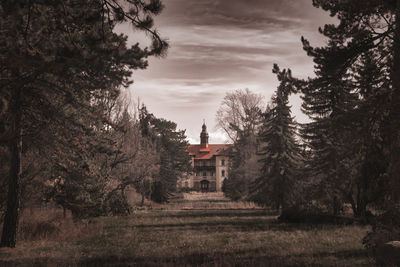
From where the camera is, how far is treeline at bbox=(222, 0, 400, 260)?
31.5 ft

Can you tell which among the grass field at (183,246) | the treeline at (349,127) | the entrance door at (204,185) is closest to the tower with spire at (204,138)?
the entrance door at (204,185)

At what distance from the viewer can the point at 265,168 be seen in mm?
29578

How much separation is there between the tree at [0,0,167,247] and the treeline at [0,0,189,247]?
21 mm

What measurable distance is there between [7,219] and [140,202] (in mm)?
29192

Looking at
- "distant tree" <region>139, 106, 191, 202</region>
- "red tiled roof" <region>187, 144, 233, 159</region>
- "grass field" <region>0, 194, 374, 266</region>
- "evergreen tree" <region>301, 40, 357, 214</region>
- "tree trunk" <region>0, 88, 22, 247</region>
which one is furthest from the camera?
"red tiled roof" <region>187, 144, 233, 159</region>

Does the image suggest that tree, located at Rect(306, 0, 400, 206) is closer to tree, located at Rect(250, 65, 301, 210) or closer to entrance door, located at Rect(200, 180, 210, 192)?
tree, located at Rect(250, 65, 301, 210)

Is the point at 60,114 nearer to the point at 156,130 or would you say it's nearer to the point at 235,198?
the point at 235,198

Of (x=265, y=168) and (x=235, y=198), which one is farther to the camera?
(x=235, y=198)

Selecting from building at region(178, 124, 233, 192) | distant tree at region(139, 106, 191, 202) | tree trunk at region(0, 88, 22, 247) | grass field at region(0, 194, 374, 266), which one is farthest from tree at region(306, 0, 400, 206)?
building at region(178, 124, 233, 192)

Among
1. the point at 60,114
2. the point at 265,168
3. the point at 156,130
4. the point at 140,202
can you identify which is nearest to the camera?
the point at 60,114

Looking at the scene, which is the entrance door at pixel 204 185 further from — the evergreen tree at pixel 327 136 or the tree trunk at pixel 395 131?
the tree trunk at pixel 395 131

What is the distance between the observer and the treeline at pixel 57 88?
710cm

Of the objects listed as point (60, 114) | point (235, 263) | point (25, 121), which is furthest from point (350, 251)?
point (25, 121)

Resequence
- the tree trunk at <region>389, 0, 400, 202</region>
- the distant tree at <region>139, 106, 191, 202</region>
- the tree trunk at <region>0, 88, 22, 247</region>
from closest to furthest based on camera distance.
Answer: the tree trunk at <region>389, 0, 400, 202</region>, the tree trunk at <region>0, 88, 22, 247</region>, the distant tree at <region>139, 106, 191, 202</region>
